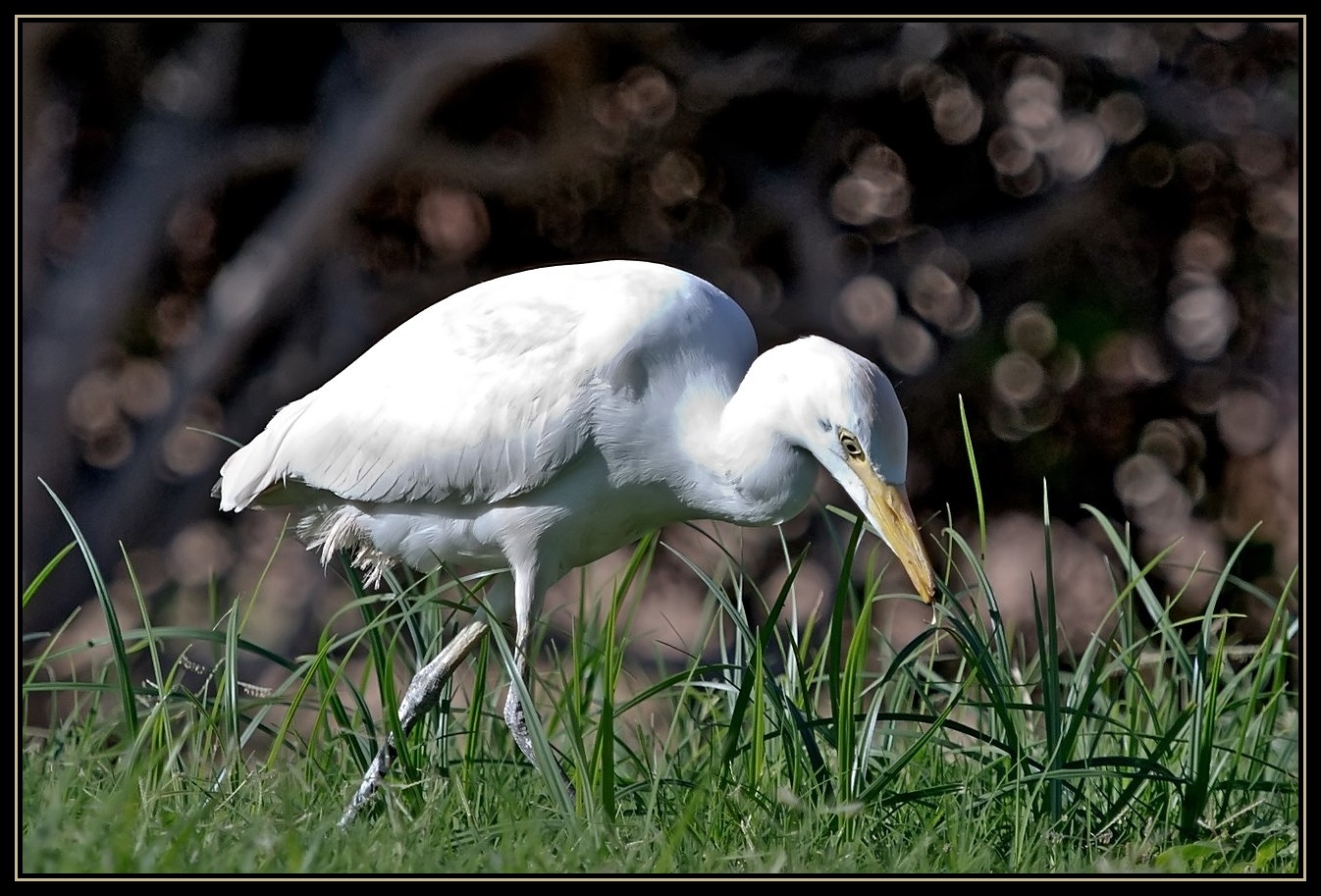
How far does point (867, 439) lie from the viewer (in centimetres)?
297

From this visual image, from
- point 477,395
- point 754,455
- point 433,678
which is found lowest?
point 433,678

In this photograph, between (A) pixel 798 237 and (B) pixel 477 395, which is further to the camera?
(A) pixel 798 237

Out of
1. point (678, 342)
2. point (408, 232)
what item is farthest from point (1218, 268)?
point (678, 342)

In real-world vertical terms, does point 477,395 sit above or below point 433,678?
above

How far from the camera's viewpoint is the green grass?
263 centimetres

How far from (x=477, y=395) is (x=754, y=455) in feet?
2.05

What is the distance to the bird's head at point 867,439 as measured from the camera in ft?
9.72

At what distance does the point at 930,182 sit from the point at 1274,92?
1.42 metres

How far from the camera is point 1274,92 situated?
21.0 feet

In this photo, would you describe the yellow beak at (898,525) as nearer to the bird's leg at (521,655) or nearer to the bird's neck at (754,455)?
the bird's neck at (754,455)

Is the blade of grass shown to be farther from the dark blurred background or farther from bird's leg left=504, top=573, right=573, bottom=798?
the dark blurred background

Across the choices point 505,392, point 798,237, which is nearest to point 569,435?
point 505,392

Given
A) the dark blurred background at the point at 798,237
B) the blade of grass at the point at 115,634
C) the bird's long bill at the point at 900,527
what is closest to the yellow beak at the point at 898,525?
the bird's long bill at the point at 900,527

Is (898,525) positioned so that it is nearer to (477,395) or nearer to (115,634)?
(477,395)
